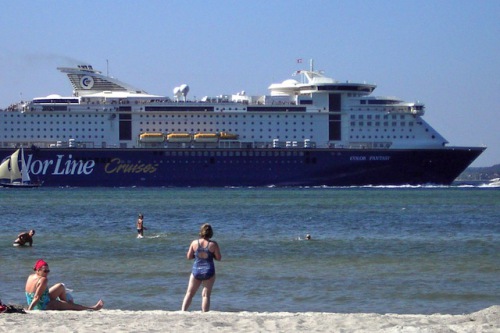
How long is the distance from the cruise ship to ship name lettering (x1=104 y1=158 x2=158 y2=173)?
0.07m

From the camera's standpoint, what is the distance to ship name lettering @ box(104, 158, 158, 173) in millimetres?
79812

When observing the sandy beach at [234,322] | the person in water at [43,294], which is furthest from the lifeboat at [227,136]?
the sandy beach at [234,322]

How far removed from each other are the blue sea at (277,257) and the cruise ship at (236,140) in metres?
29.1

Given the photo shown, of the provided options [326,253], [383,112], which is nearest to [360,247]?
[326,253]

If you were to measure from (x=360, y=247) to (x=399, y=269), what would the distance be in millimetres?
5491

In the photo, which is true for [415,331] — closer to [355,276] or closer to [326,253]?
[355,276]

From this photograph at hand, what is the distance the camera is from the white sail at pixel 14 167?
77550mm

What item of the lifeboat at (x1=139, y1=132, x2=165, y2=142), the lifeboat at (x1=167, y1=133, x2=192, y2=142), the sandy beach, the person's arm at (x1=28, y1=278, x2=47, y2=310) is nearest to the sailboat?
the lifeboat at (x1=139, y1=132, x2=165, y2=142)

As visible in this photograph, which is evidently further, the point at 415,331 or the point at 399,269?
the point at 399,269

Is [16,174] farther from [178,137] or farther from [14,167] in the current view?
[178,137]

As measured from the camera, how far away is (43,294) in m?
14.9

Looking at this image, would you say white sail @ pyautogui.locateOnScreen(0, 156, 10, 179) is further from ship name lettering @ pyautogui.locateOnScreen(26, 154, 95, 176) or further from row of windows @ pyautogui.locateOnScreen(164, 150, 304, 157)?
row of windows @ pyautogui.locateOnScreen(164, 150, 304, 157)

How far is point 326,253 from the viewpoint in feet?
89.4

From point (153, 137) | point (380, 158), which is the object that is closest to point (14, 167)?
point (153, 137)
